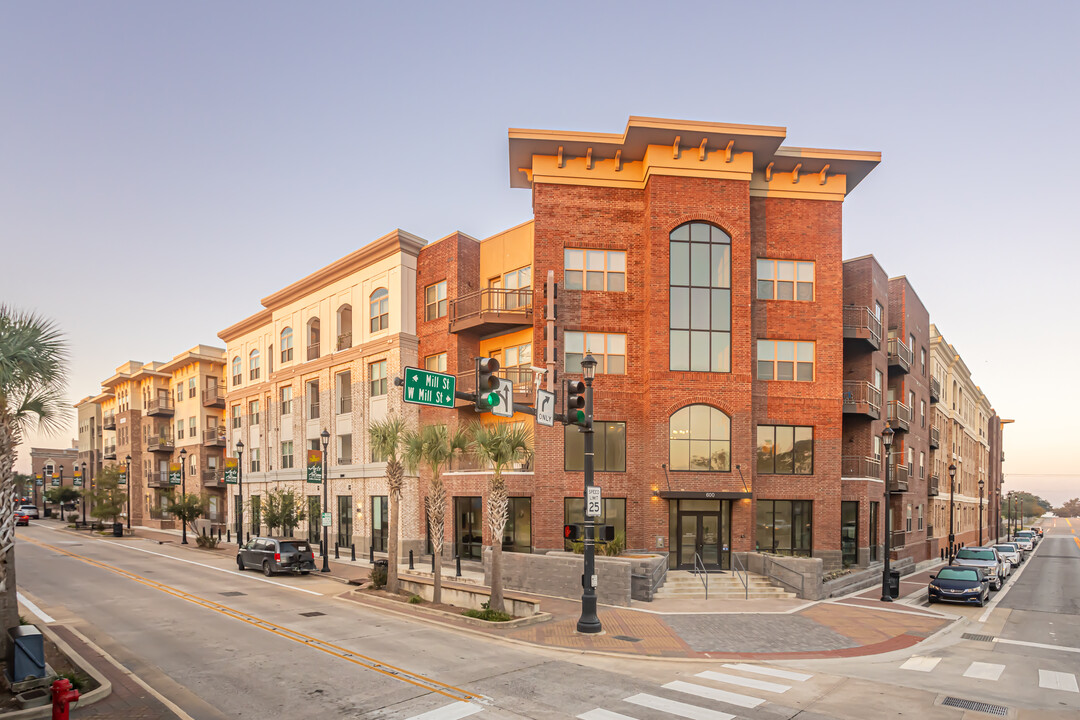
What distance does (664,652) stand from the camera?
1614 centimetres

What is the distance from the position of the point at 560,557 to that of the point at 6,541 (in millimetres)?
16111

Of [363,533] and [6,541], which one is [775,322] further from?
[6,541]

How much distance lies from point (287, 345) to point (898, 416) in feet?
129

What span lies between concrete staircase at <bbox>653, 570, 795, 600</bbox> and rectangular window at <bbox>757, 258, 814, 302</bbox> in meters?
12.4

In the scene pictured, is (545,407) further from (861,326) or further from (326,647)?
(861,326)

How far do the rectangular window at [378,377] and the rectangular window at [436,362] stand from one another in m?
2.82

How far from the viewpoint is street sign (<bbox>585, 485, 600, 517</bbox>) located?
59.9ft

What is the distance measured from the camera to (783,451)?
30781 millimetres

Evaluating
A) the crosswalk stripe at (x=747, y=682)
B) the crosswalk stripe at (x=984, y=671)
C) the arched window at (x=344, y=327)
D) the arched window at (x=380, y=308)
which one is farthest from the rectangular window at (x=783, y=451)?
the arched window at (x=344, y=327)

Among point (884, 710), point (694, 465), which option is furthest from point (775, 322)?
point (884, 710)

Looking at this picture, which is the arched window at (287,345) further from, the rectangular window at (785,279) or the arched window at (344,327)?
the rectangular window at (785,279)

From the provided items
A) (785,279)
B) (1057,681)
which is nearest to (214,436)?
(785,279)

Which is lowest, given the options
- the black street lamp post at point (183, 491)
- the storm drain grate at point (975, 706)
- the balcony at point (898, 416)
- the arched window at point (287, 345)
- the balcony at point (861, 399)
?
the black street lamp post at point (183, 491)

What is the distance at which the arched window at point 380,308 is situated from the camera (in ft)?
127
